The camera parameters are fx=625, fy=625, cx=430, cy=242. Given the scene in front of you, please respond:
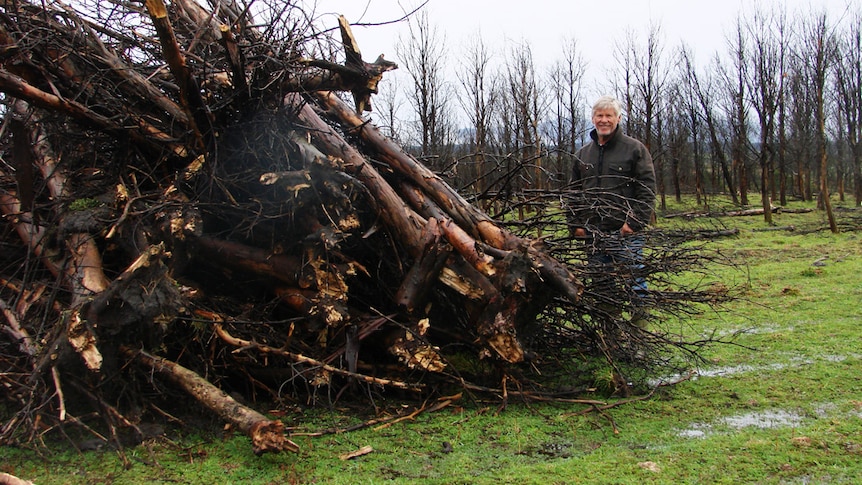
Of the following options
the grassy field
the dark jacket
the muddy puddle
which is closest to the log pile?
the grassy field

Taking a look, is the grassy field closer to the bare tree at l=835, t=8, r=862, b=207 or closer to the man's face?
the man's face

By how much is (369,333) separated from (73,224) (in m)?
1.87

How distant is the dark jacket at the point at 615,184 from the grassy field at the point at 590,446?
1.31m

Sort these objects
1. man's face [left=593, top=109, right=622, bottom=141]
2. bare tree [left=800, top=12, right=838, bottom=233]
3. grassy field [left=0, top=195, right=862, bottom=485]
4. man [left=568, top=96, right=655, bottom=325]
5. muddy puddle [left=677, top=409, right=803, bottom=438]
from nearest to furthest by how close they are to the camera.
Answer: grassy field [left=0, top=195, right=862, bottom=485] < muddy puddle [left=677, top=409, right=803, bottom=438] < man [left=568, top=96, right=655, bottom=325] < man's face [left=593, top=109, right=622, bottom=141] < bare tree [left=800, top=12, right=838, bottom=233]

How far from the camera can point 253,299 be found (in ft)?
13.4

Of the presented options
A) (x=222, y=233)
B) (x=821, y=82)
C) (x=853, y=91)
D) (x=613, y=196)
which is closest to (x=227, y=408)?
(x=222, y=233)

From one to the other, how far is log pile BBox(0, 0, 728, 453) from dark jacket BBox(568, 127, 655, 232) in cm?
64

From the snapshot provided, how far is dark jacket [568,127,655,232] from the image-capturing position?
194 inches

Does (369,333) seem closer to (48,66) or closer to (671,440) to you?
(671,440)

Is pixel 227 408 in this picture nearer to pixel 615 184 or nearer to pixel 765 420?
pixel 765 420

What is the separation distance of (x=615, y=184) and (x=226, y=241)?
312cm

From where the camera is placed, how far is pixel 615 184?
520 centimetres

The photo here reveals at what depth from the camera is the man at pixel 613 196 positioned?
182 inches

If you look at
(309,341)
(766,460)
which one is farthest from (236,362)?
(766,460)
